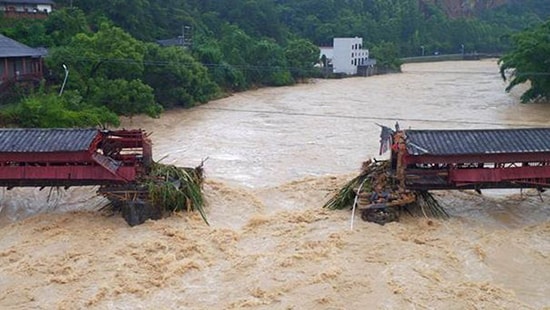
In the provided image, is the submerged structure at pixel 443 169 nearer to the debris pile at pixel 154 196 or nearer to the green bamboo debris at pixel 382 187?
the green bamboo debris at pixel 382 187

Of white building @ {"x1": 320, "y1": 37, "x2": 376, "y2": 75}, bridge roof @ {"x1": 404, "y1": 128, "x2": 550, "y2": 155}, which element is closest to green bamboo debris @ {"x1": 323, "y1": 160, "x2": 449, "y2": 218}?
bridge roof @ {"x1": 404, "y1": 128, "x2": 550, "y2": 155}

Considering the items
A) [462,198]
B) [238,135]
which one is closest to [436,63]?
[238,135]

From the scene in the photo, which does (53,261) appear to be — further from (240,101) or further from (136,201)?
(240,101)

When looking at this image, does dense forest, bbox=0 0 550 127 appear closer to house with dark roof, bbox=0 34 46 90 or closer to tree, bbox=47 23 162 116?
tree, bbox=47 23 162 116

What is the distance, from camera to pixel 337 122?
25953 mm

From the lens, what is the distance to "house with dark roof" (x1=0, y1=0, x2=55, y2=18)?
35.0m

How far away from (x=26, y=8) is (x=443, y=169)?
3291 cm

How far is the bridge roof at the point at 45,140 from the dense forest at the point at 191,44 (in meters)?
6.81

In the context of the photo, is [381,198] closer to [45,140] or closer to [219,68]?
[45,140]

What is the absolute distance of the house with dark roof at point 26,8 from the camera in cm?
3503

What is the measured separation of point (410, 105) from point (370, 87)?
11.0m

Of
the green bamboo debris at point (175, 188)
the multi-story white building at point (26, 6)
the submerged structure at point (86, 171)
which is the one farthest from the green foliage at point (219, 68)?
the submerged structure at point (86, 171)

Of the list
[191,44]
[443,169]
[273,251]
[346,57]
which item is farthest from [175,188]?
[346,57]

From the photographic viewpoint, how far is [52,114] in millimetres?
19219
